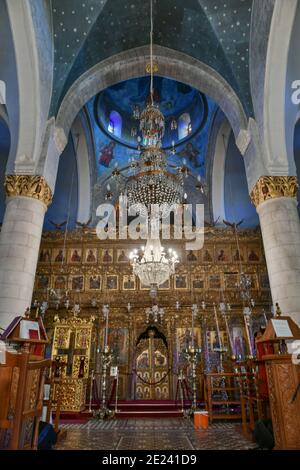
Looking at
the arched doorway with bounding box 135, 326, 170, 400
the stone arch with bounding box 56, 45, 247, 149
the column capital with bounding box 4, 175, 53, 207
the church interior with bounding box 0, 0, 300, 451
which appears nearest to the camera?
the church interior with bounding box 0, 0, 300, 451

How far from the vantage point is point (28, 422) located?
338 cm

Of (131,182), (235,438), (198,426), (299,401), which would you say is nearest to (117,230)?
(131,182)

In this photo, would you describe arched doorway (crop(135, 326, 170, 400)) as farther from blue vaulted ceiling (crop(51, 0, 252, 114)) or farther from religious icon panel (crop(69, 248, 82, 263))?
blue vaulted ceiling (crop(51, 0, 252, 114))

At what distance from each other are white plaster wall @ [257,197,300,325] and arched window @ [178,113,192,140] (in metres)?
10.2

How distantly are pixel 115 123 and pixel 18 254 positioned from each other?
485 inches

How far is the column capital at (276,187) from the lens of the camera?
755 centimetres

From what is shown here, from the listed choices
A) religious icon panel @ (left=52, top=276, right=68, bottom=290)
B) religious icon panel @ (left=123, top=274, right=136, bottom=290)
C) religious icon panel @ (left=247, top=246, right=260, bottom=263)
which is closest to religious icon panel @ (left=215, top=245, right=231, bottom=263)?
religious icon panel @ (left=247, top=246, right=260, bottom=263)

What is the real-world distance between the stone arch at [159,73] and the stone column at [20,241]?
2.19 m

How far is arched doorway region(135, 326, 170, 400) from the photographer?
32.4 feet

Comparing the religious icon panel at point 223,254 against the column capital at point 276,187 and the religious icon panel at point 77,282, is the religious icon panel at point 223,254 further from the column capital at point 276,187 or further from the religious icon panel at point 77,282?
the religious icon panel at point 77,282

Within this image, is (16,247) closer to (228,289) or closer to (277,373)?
(277,373)

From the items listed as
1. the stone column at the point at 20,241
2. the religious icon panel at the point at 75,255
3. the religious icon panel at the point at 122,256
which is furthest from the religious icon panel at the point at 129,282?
the stone column at the point at 20,241

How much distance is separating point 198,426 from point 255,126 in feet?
24.6

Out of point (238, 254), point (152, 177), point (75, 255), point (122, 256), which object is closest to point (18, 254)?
point (152, 177)
